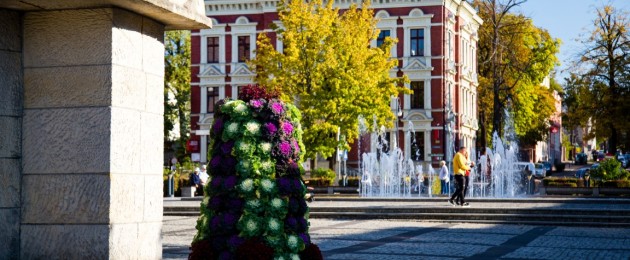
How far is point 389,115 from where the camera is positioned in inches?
1984

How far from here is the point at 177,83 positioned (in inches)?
3027

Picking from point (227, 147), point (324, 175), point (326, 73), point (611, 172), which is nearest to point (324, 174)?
point (324, 175)

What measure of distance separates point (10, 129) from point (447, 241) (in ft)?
39.1

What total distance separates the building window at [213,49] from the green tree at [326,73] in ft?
58.3

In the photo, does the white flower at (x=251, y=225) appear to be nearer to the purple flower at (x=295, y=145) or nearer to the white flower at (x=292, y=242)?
the white flower at (x=292, y=242)

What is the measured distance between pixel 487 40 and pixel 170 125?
80.6 feet

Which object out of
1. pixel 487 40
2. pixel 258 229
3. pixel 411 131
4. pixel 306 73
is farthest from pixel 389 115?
pixel 258 229

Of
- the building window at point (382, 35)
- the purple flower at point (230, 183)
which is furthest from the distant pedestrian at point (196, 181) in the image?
the purple flower at point (230, 183)

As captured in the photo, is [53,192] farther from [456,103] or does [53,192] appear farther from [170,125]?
[170,125]

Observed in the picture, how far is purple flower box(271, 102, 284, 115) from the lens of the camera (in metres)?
10.4

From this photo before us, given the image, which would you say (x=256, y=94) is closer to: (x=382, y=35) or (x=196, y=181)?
(x=196, y=181)

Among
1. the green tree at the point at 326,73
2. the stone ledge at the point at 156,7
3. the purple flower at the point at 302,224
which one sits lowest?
the purple flower at the point at 302,224

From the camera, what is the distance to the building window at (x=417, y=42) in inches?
2537

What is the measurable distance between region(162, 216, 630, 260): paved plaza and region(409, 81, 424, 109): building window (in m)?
38.9
